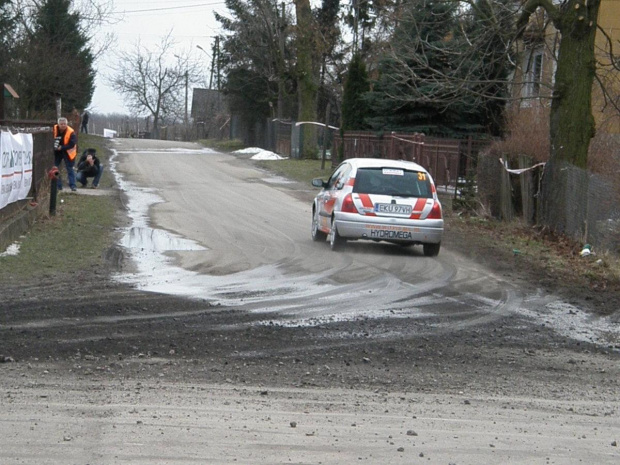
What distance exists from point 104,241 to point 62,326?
6.76m

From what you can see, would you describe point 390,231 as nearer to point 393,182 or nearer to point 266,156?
point 393,182

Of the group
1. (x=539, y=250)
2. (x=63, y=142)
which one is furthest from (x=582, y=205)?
(x=63, y=142)

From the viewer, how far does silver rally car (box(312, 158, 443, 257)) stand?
15.0 meters

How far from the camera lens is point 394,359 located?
8.19 m

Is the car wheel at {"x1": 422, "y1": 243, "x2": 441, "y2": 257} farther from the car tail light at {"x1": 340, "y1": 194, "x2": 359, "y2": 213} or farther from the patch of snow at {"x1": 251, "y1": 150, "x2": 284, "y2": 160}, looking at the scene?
the patch of snow at {"x1": 251, "y1": 150, "x2": 284, "y2": 160}

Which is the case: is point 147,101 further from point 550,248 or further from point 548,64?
point 550,248

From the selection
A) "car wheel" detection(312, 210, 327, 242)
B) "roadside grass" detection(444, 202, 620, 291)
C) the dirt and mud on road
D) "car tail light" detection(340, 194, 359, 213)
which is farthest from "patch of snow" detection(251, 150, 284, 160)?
the dirt and mud on road

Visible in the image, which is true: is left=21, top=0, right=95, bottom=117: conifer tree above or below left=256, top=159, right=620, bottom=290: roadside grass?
above

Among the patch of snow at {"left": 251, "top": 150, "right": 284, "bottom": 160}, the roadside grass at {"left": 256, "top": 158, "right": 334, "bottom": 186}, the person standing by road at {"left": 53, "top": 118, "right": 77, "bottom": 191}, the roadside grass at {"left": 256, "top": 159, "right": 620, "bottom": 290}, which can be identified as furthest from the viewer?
the patch of snow at {"left": 251, "top": 150, "right": 284, "bottom": 160}

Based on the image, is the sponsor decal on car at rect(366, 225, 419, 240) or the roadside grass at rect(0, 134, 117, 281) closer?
the roadside grass at rect(0, 134, 117, 281)

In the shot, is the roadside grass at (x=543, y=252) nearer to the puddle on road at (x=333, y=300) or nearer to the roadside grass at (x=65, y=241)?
the puddle on road at (x=333, y=300)

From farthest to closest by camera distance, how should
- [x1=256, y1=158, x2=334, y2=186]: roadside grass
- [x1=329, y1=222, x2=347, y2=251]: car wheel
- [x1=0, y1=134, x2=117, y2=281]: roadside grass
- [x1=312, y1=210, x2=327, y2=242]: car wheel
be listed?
1. [x1=256, y1=158, x2=334, y2=186]: roadside grass
2. [x1=312, y1=210, x2=327, y2=242]: car wheel
3. [x1=329, y1=222, x2=347, y2=251]: car wheel
4. [x1=0, y1=134, x2=117, y2=281]: roadside grass

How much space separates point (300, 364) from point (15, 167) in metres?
9.28

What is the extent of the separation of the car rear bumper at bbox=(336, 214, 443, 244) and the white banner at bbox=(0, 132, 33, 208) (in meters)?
5.19
